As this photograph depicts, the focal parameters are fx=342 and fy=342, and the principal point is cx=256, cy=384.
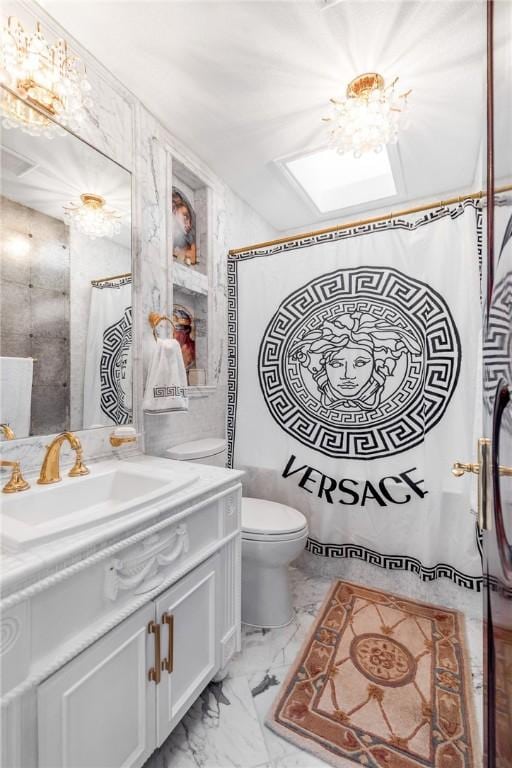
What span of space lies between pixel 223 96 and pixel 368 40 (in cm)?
63

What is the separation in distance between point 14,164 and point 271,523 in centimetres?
167

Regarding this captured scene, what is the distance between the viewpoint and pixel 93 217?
1357 mm

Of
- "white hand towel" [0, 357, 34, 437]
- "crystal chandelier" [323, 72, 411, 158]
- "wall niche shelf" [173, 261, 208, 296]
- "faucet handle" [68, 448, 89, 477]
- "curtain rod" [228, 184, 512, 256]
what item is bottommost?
"faucet handle" [68, 448, 89, 477]

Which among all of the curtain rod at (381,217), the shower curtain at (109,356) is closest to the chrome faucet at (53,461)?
the shower curtain at (109,356)

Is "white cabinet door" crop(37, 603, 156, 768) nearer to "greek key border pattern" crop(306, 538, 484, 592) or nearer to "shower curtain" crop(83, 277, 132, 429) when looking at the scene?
"shower curtain" crop(83, 277, 132, 429)

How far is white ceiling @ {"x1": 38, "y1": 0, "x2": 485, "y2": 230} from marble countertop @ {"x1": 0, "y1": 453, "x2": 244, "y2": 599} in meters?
1.65

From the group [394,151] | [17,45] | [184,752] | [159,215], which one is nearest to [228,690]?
A: [184,752]

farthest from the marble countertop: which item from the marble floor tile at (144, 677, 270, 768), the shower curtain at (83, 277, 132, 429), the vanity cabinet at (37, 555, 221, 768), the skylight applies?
the skylight

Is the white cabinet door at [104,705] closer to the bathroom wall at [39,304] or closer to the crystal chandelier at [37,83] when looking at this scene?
the bathroom wall at [39,304]

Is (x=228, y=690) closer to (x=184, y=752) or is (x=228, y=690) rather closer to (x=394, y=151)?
(x=184, y=752)

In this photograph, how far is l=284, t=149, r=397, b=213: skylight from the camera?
6.97 ft

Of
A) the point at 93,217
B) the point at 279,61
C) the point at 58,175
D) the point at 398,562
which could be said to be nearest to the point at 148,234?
the point at 93,217

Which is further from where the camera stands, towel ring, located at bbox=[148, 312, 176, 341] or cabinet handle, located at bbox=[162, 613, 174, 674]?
towel ring, located at bbox=[148, 312, 176, 341]

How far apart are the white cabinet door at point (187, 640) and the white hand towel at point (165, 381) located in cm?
70
